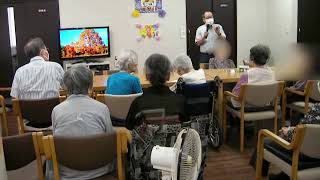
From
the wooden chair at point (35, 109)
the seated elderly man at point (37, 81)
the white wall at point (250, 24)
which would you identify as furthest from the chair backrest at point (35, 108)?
the white wall at point (250, 24)

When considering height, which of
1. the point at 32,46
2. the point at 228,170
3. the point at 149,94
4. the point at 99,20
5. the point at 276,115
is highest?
the point at 99,20

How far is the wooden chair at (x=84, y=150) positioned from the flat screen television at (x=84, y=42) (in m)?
4.85

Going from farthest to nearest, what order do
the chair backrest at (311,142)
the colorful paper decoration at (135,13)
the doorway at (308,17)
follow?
the colorful paper decoration at (135,13) < the doorway at (308,17) < the chair backrest at (311,142)

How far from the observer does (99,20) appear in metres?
7.04

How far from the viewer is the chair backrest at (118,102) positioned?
3.29 meters

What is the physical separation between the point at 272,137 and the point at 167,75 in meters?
0.82

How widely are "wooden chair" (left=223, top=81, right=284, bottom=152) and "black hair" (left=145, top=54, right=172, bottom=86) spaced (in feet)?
4.00

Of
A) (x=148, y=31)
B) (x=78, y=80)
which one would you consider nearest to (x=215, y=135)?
(x=78, y=80)

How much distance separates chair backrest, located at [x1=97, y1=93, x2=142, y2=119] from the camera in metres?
3.29

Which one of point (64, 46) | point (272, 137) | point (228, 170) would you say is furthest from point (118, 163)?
point (64, 46)

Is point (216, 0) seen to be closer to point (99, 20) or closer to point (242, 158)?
point (99, 20)

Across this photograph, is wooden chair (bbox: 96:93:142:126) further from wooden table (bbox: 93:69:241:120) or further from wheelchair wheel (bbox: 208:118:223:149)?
wheelchair wheel (bbox: 208:118:223:149)

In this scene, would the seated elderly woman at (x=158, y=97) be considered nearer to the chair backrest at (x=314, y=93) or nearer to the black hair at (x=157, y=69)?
the black hair at (x=157, y=69)

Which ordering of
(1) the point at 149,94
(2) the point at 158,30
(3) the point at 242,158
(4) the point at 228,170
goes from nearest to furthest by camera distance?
(1) the point at 149,94, (4) the point at 228,170, (3) the point at 242,158, (2) the point at 158,30
